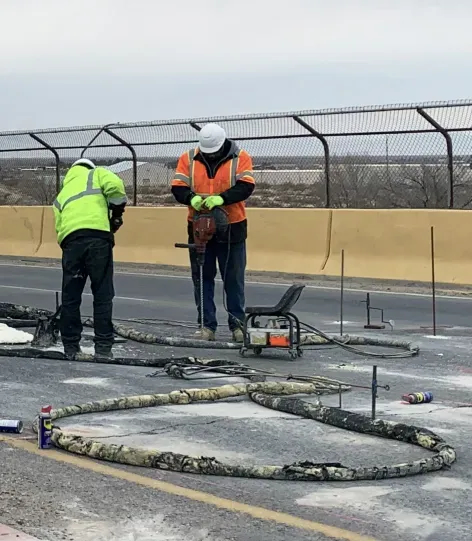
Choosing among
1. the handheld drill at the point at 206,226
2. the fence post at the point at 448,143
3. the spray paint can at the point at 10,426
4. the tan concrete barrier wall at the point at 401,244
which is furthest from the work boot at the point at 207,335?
the fence post at the point at 448,143

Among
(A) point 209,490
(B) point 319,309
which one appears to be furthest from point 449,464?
(B) point 319,309

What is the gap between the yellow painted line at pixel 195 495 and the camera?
5094 mm

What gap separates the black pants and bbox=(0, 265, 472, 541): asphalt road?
0.48 meters

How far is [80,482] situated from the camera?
580 cm

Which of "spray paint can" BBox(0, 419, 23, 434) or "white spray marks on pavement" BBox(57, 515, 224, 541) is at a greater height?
"spray paint can" BBox(0, 419, 23, 434)

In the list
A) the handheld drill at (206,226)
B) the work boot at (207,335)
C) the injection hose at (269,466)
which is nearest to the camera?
the injection hose at (269,466)

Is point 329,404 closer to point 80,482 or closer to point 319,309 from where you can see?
point 80,482

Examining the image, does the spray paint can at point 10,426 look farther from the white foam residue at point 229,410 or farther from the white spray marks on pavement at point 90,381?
the white spray marks on pavement at point 90,381

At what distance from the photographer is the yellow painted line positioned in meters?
5.09

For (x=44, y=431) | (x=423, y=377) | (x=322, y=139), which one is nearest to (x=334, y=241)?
(x=322, y=139)

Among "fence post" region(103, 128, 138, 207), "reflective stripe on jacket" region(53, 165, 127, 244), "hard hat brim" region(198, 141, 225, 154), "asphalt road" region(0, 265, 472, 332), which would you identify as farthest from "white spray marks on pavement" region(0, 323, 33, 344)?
"fence post" region(103, 128, 138, 207)

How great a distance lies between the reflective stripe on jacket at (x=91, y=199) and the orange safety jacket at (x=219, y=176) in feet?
4.50

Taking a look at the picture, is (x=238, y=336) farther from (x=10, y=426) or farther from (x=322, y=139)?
(x=322, y=139)

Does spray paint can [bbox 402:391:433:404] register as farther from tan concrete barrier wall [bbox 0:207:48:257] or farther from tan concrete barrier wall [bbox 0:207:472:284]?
tan concrete barrier wall [bbox 0:207:48:257]
